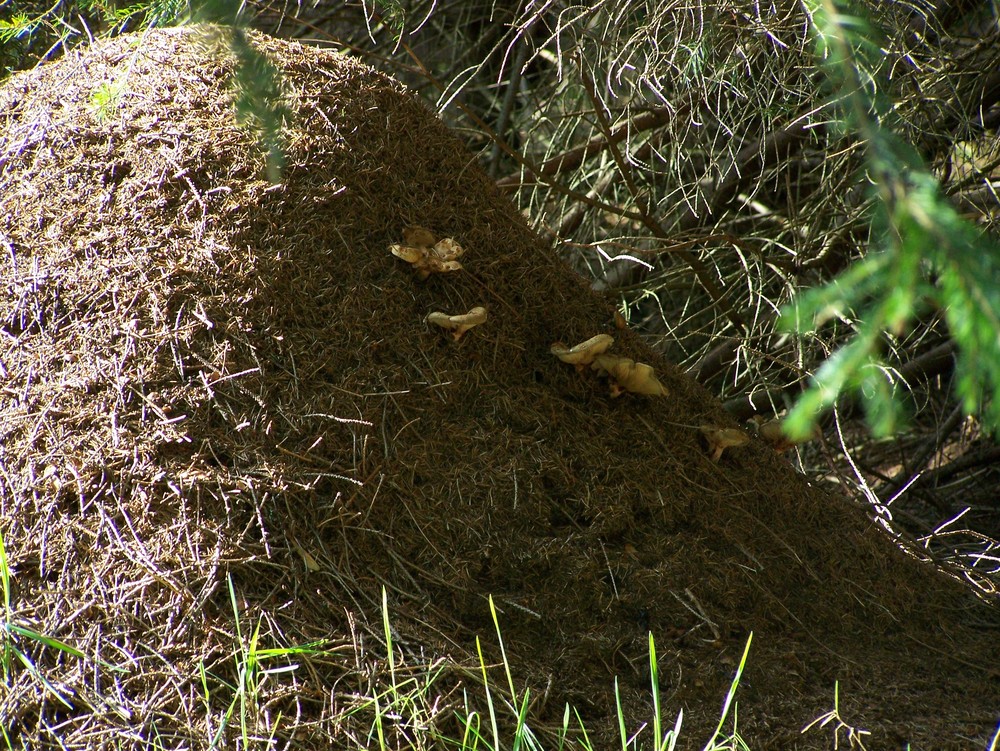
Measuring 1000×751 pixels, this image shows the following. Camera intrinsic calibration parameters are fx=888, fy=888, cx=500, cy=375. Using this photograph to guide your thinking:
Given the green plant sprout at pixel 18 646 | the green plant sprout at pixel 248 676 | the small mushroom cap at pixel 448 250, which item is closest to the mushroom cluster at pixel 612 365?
the small mushroom cap at pixel 448 250

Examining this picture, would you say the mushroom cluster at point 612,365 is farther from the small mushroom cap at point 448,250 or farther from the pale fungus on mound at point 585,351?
the small mushroom cap at point 448,250

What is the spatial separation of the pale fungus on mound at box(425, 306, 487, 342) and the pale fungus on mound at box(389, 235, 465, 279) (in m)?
0.13

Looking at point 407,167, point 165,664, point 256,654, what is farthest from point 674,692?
point 407,167

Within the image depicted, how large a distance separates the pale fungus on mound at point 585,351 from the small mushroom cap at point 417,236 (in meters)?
0.51

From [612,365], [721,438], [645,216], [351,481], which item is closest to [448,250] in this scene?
[612,365]

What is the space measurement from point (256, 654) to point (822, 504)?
2.05 m

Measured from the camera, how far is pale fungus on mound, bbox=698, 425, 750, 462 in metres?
2.87

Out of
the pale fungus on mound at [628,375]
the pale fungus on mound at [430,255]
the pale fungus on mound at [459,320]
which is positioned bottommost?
the pale fungus on mound at [628,375]

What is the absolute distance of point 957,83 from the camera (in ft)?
13.0

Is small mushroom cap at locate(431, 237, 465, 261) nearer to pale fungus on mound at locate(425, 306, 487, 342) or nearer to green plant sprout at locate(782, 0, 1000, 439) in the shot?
pale fungus on mound at locate(425, 306, 487, 342)

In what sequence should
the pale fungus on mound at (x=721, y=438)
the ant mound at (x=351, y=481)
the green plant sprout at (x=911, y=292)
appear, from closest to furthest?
the green plant sprout at (x=911, y=292) → the ant mound at (x=351, y=481) → the pale fungus on mound at (x=721, y=438)

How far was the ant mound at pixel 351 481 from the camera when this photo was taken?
2.08 m

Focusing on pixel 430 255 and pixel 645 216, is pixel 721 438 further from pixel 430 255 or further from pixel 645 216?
pixel 645 216

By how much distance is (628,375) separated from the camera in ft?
8.94
